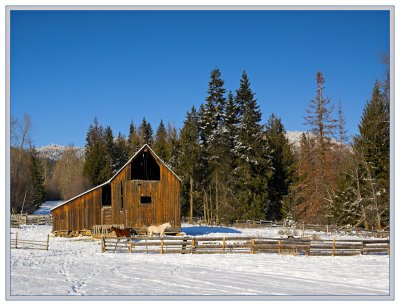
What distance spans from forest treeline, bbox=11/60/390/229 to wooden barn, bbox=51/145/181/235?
8232 mm

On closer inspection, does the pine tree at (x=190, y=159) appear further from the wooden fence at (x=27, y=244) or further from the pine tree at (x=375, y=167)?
the wooden fence at (x=27, y=244)

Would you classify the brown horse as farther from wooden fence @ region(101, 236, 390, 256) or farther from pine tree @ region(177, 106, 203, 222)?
pine tree @ region(177, 106, 203, 222)

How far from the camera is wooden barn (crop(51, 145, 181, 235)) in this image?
3575 cm

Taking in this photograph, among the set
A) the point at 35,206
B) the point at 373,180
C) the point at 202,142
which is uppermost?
the point at 202,142

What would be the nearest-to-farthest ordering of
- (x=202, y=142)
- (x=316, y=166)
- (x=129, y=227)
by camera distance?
(x=129, y=227) → (x=316, y=166) → (x=202, y=142)

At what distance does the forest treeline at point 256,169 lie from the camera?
39562 mm

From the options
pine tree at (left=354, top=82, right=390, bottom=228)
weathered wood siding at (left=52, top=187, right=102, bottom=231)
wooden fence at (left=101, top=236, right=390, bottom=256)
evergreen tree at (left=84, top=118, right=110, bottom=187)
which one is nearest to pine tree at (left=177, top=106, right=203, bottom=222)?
evergreen tree at (left=84, top=118, right=110, bottom=187)

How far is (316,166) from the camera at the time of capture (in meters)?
45.2

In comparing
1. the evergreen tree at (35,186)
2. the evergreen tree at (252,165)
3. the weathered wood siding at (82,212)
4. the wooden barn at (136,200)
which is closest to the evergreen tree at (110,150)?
the evergreen tree at (35,186)

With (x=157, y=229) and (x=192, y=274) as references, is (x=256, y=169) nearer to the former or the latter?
(x=157, y=229)

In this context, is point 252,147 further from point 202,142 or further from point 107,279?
point 107,279
